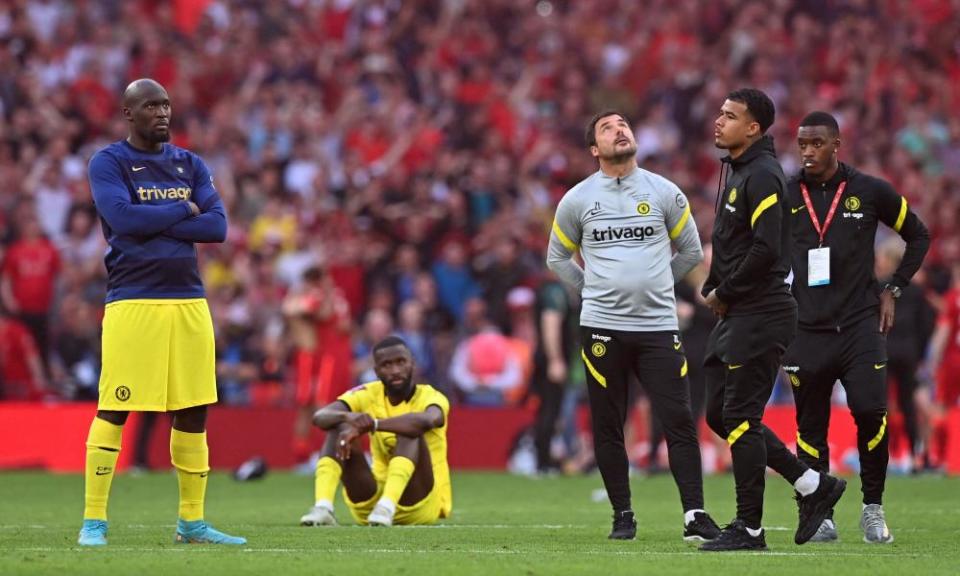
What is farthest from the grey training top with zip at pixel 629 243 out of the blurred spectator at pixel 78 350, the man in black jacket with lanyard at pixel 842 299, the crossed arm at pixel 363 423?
the blurred spectator at pixel 78 350

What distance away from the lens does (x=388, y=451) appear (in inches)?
474

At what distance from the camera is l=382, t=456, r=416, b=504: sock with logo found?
1141 cm

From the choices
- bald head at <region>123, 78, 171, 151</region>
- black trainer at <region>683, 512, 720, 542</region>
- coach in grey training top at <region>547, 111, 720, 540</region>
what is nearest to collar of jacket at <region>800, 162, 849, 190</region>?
coach in grey training top at <region>547, 111, 720, 540</region>

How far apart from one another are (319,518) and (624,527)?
2.39 m

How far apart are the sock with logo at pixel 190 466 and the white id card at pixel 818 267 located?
12.3 ft

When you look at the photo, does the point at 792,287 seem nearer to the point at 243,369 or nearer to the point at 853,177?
the point at 853,177

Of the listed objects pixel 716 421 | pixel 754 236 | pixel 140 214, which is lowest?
pixel 716 421

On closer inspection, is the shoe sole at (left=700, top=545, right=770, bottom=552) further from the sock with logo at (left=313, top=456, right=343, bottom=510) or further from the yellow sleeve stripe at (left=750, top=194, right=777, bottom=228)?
the sock with logo at (left=313, top=456, right=343, bottom=510)

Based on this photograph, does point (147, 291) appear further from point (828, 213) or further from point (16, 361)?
point (16, 361)

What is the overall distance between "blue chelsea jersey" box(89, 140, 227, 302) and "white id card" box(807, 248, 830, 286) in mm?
3531

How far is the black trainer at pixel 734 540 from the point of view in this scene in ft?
29.5

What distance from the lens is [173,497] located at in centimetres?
1498

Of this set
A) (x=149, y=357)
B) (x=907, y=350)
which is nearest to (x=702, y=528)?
(x=149, y=357)

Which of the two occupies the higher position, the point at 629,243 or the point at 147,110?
the point at 147,110
